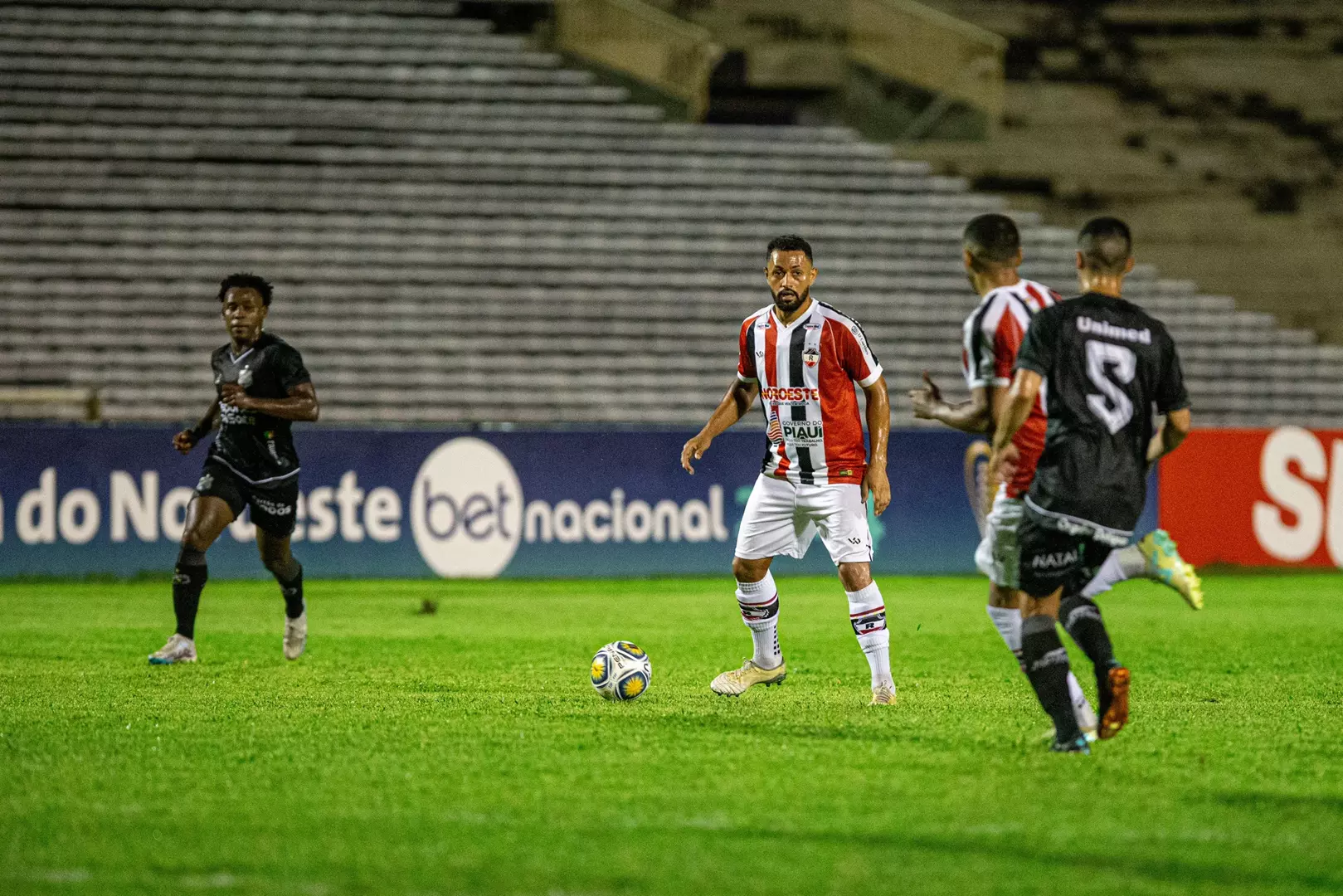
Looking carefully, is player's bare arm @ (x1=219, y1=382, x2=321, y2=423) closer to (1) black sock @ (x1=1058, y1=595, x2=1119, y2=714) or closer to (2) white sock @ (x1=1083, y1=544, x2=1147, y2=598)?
(2) white sock @ (x1=1083, y1=544, x2=1147, y2=598)

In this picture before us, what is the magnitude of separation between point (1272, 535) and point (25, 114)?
15.6 meters

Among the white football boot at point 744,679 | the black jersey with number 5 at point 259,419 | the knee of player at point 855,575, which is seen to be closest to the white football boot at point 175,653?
the black jersey with number 5 at point 259,419

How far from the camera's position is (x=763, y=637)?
7.72 m

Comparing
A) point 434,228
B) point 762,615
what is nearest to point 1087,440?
point 762,615

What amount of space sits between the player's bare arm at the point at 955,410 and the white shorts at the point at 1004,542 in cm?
29

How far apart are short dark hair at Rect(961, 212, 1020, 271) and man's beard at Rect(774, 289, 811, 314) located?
4.10 ft

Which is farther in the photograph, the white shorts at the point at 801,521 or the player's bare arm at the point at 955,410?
the white shorts at the point at 801,521

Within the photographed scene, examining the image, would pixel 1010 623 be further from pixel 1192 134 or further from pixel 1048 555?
pixel 1192 134

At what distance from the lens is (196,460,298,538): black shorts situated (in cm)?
897

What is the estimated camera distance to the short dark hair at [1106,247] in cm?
568

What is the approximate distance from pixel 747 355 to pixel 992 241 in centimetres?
176

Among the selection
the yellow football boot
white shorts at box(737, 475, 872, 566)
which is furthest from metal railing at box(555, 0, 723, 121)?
the yellow football boot

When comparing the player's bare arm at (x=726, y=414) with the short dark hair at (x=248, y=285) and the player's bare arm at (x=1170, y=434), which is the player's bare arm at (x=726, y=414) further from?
the short dark hair at (x=248, y=285)

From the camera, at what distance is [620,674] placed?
734 cm
